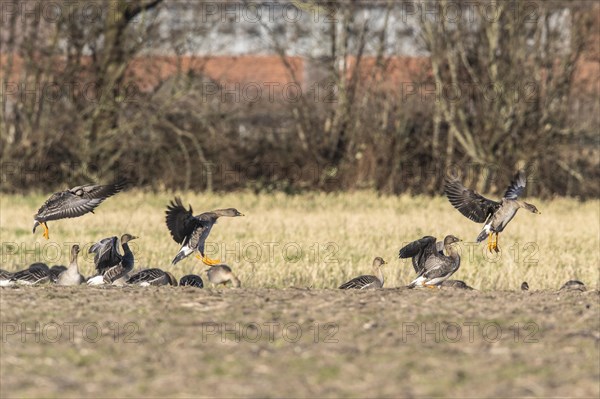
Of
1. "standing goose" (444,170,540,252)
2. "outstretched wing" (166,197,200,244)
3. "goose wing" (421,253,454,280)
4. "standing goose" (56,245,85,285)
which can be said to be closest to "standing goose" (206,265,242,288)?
"outstretched wing" (166,197,200,244)

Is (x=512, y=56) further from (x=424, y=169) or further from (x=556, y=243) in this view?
(x=556, y=243)

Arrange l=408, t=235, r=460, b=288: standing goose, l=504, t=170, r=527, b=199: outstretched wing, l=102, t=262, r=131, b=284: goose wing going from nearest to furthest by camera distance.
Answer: l=408, t=235, r=460, b=288: standing goose, l=102, t=262, r=131, b=284: goose wing, l=504, t=170, r=527, b=199: outstretched wing

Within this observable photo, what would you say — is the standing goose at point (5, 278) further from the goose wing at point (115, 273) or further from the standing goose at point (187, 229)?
the standing goose at point (187, 229)

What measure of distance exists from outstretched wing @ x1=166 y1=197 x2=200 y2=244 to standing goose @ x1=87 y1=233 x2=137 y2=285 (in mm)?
565

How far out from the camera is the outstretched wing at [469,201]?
14.3 metres

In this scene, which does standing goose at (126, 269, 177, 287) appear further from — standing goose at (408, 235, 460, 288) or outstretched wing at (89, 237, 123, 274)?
standing goose at (408, 235, 460, 288)

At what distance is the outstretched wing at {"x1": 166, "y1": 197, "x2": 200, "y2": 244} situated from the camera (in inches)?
537

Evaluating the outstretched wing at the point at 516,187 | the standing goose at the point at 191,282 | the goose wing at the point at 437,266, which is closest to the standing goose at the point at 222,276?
the standing goose at the point at 191,282

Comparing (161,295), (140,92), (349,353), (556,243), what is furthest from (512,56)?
(349,353)

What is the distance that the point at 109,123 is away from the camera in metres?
29.4

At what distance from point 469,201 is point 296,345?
20.5 ft

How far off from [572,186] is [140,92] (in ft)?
34.6

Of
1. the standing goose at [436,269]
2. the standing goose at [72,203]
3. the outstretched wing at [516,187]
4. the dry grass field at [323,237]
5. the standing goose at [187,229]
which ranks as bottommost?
the dry grass field at [323,237]

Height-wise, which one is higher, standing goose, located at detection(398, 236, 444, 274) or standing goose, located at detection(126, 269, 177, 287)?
standing goose, located at detection(398, 236, 444, 274)
